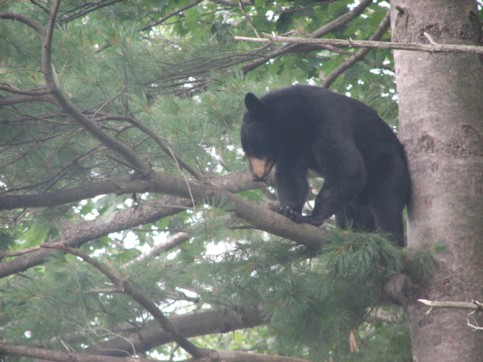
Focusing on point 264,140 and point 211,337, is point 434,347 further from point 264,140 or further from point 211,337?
point 211,337

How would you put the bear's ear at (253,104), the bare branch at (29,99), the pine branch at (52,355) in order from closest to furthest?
the bare branch at (29,99)
the pine branch at (52,355)
the bear's ear at (253,104)

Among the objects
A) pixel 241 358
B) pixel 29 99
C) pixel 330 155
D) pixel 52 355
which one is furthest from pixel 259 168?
pixel 29 99

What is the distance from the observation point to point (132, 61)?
12.4 ft

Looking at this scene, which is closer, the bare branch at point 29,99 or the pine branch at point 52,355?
the bare branch at point 29,99

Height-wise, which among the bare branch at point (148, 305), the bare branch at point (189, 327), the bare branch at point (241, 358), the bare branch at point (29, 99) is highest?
the bare branch at point (29, 99)

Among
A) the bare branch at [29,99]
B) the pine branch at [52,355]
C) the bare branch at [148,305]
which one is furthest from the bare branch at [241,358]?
the bare branch at [29,99]

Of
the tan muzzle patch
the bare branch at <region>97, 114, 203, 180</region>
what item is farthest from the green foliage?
the tan muzzle patch

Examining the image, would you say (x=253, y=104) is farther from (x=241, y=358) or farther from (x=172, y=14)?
(x=241, y=358)

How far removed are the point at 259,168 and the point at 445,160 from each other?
53.9 inches

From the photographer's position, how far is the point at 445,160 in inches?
158

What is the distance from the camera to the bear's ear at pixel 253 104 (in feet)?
15.4

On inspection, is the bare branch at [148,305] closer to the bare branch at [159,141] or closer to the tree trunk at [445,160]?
the bare branch at [159,141]

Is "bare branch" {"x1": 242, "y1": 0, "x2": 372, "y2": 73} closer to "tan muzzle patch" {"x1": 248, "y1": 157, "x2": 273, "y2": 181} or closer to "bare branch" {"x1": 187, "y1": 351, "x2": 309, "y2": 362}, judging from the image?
"tan muzzle patch" {"x1": 248, "y1": 157, "x2": 273, "y2": 181}

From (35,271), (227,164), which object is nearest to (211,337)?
(35,271)
